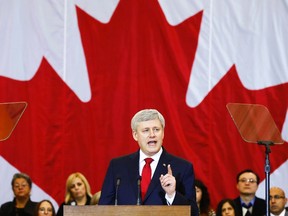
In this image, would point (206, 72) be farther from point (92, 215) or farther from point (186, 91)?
point (92, 215)

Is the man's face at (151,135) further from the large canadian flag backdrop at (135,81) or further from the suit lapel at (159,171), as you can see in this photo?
the large canadian flag backdrop at (135,81)

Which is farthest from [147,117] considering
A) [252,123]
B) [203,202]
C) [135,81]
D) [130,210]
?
[135,81]

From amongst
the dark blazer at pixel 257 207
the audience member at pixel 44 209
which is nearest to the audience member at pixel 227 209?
the dark blazer at pixel 257 207

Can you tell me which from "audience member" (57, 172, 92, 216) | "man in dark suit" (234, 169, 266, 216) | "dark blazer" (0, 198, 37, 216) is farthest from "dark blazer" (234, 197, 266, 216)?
"dark blazer" (0, 198, 37, 216)

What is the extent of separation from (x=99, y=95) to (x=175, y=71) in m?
0.80

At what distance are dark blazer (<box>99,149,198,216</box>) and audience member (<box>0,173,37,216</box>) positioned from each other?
3.43 metres

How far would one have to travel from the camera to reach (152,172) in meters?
4.26

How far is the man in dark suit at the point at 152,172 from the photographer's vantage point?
4152 millimetres

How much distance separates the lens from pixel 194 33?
27.9 ft

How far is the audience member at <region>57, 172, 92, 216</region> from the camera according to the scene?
7410 mm

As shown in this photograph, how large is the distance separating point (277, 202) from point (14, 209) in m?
2.35

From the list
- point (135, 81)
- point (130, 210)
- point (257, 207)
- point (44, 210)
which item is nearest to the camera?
point (130, 210)

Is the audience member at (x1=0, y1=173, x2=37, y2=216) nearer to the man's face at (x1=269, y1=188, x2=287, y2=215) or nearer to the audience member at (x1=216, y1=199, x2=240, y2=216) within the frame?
the audience member at (x1=216, y1=199, x2=240, y2=216)

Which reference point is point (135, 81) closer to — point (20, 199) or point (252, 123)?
point (20, 199)
